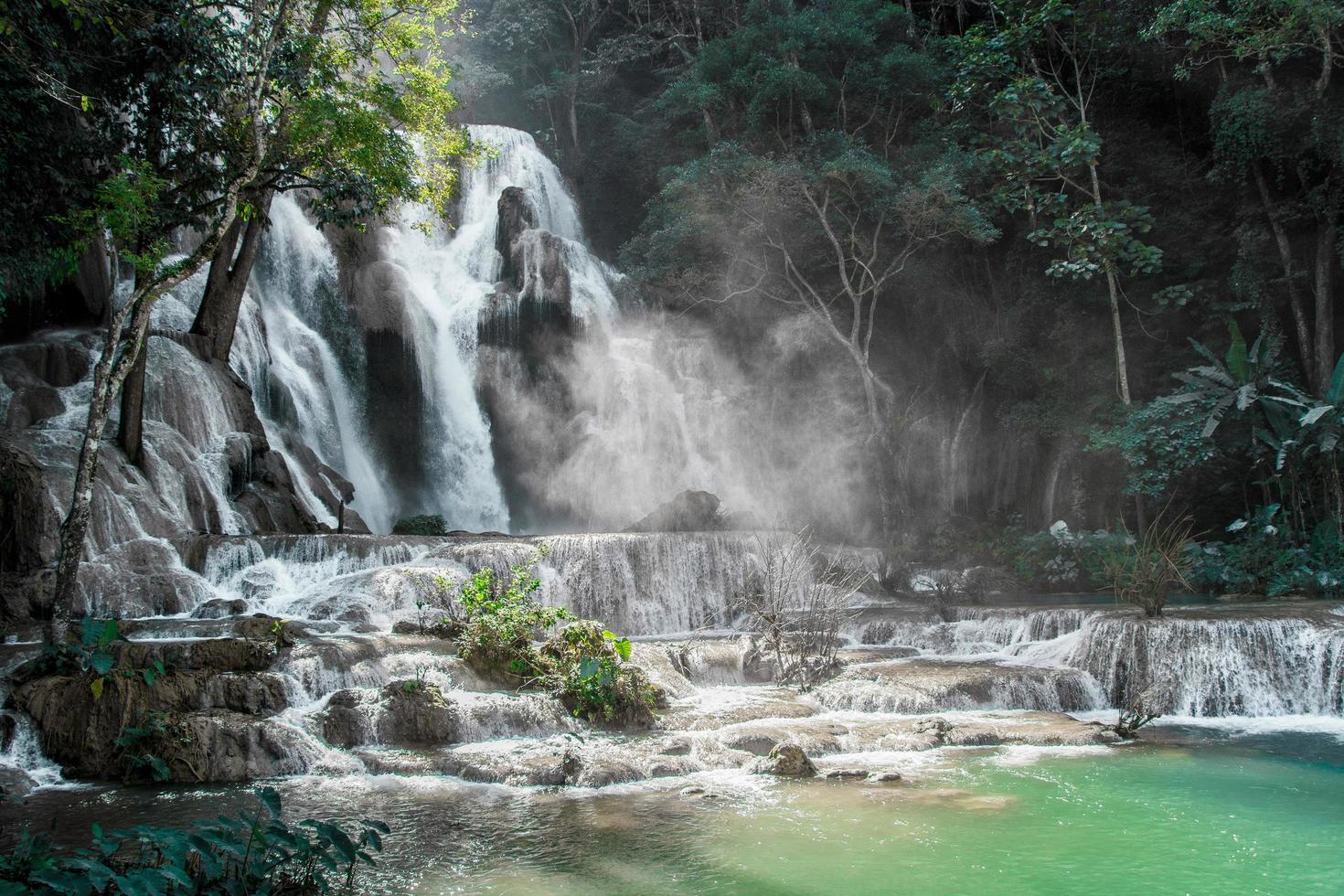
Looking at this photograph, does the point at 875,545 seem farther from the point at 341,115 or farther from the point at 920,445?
the point at 341,115

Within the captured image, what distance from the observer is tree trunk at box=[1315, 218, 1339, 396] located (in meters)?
15.2

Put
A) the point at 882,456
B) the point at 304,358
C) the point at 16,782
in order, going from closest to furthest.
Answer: the point at 16,782 → the point at 882,456 → the point at 304,358

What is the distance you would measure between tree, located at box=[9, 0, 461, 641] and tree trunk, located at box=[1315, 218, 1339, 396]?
1433 centimetres

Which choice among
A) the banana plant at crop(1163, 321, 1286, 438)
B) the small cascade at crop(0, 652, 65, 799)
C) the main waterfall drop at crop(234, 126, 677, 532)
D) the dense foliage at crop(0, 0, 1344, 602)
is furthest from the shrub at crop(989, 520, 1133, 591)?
the small cascade at crop(0, 652, 65, 799)

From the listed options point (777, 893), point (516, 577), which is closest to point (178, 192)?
point (516, 577)

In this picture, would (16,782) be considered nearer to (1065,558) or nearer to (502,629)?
(502,629)

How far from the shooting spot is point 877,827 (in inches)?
233

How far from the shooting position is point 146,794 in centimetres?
682

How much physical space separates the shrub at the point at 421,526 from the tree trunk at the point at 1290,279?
50.6 feet

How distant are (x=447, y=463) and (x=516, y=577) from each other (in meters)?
11.8

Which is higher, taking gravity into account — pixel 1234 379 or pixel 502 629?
pixel 1234 379

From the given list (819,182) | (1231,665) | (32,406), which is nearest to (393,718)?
(1231,665)

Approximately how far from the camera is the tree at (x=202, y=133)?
30.5ft

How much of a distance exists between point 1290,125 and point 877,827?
14.8m
